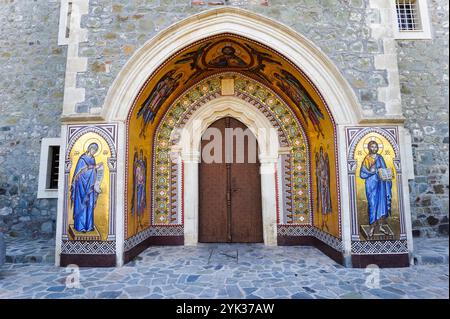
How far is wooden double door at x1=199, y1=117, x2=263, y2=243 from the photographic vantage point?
216 inches

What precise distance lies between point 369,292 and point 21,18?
872 centimetres

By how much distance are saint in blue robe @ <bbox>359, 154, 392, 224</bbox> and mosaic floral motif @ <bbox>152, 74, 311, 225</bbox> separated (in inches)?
56.8

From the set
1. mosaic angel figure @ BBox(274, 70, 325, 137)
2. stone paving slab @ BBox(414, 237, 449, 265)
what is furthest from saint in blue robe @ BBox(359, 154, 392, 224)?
mosaic angel figure @ BBox(274, 70, 325, 137)

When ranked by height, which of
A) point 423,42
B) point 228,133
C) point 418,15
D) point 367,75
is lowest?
point 228,133

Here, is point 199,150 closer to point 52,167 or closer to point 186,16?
point 186,16

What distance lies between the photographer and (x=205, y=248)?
505 cm

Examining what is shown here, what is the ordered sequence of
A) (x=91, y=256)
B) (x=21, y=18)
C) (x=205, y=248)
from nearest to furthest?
1. (x=91, y=256)
2. (x=205, y=248)
3. (x=21, y=18)

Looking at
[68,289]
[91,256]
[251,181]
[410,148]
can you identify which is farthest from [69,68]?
[410,148]

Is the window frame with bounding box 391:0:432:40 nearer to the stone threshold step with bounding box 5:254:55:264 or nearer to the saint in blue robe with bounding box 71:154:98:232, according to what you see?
the saint in blue robe with bounding box 71:154:98:232

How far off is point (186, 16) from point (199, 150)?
245cm

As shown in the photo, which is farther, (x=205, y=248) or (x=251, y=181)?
(x=251, y=181)

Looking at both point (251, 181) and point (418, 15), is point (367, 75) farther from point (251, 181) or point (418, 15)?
point (418, 15)

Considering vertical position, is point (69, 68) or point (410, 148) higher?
point (69, 68)

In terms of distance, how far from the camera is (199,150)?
561 centimetres
